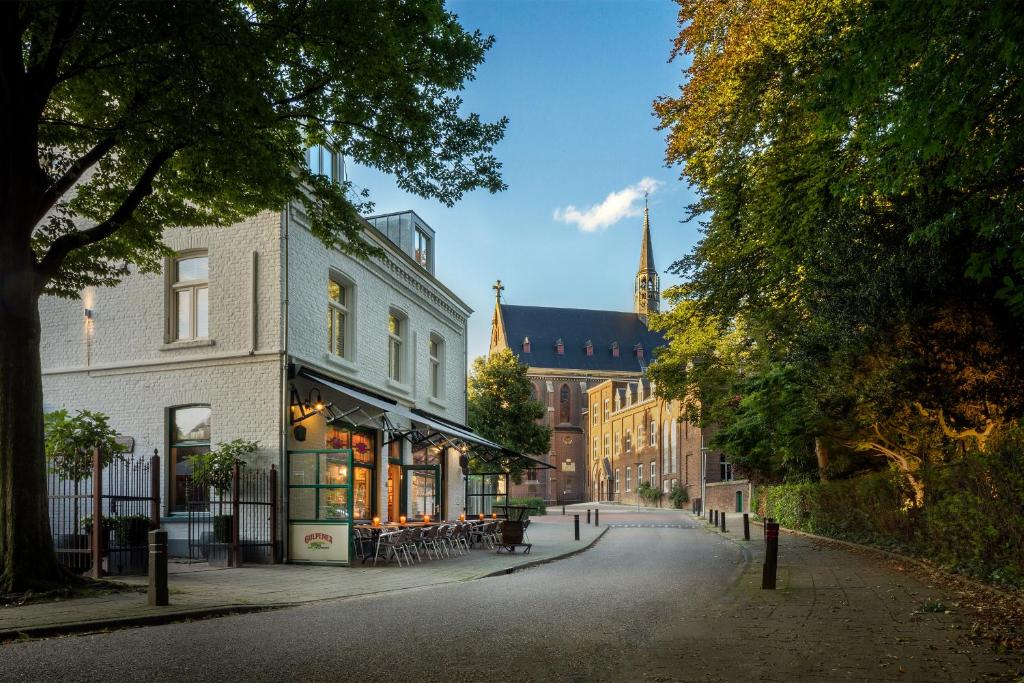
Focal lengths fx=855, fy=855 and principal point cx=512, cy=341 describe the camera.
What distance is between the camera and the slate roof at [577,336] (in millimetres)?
97438

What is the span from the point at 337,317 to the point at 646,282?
3494 inches

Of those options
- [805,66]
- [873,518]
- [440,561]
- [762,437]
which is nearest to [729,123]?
[805,66]

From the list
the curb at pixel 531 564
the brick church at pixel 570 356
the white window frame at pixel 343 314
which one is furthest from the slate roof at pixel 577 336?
the white window frame at pixel 343 314

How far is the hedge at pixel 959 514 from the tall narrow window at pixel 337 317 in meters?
12.4

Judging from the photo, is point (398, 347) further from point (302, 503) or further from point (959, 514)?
point (959, 514)

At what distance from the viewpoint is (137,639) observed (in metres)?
8.05

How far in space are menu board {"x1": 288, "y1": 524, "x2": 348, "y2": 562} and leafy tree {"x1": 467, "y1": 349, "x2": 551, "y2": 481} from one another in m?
27.1

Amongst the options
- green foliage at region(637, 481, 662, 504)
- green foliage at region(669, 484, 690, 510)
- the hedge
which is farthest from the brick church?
the hedge

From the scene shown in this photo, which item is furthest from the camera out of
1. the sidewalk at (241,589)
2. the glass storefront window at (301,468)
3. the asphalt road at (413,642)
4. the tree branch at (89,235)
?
the glass storefront window at (301,468)

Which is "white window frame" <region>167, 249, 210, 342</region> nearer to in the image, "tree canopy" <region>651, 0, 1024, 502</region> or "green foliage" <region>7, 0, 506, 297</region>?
"green foliage" <region>7, 0, 506, 297</region>

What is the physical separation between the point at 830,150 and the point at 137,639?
42.7ft

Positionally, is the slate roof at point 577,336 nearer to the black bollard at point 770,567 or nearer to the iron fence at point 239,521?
the iron fence at point 239,521

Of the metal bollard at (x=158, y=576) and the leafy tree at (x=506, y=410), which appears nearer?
the metal bollard at (x=158, y=576)

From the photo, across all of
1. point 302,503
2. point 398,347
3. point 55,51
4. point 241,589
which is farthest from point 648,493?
point 55,51
